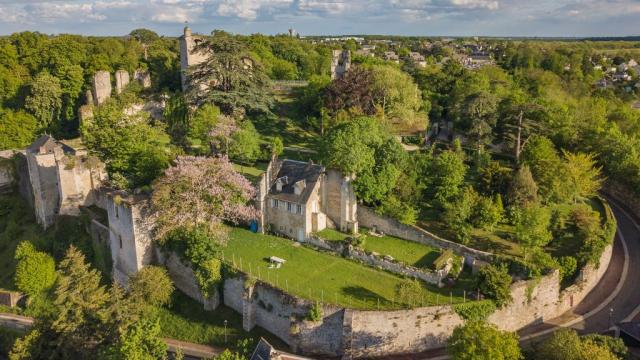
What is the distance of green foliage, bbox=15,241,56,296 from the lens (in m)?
34.8

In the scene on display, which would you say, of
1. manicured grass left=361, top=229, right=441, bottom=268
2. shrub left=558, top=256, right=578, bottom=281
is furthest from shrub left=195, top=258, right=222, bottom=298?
shrub left=558, top=256, right=578, bottom=281

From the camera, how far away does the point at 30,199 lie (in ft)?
141

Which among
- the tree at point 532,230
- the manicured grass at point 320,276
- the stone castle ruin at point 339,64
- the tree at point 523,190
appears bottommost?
the manicured grass at point 320,276

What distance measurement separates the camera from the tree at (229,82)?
4756 centimetres

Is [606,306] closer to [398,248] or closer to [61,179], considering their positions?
[398,248]

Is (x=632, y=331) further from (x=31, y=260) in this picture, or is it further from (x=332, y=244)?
(x=31, y=260)

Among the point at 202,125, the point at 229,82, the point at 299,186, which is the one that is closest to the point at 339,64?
the point at 229,82

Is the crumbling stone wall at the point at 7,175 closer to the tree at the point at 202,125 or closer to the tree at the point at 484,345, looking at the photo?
the tree at the point at 202,125

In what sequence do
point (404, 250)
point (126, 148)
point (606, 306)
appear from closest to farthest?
point (606, 306) → point (404, 250) → point (126, 148)

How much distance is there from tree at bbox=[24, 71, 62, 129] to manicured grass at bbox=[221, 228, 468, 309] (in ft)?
122

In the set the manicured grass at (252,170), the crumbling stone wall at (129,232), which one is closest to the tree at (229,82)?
the manicured grass at (252,170)

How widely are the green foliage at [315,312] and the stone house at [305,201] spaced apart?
7927 millimetres

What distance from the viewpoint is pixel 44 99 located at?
5741cm

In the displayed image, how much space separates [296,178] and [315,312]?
1096cm
